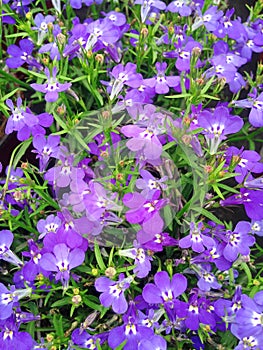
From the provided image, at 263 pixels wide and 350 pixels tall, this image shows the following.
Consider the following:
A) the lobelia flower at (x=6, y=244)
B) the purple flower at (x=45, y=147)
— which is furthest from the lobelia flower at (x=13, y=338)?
the purple flower at (x=45, y=147)

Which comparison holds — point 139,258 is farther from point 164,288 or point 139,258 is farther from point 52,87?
point 52,87

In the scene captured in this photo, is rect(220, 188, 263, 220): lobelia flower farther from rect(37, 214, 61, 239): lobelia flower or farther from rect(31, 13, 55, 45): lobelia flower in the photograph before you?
rect(31, 13, 55, 45): lobelia flower

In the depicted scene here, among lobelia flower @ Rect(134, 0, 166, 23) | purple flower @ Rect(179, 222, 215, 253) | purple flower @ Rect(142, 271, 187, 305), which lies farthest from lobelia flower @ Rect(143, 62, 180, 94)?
purple flower @ Rect(142, 271, 187, 305)

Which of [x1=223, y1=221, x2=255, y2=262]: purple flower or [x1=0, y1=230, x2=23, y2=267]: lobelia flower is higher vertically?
[x1=223, y1=221, x2=255, y2=262]: purple flower

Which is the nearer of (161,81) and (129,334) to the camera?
(129,334)

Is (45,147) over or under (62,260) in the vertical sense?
over

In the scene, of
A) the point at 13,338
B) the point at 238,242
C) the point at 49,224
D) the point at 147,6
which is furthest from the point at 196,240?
the point at 147,6

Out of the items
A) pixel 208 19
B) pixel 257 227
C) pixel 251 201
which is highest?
pixel 208 19
